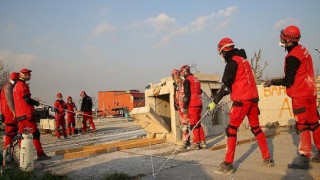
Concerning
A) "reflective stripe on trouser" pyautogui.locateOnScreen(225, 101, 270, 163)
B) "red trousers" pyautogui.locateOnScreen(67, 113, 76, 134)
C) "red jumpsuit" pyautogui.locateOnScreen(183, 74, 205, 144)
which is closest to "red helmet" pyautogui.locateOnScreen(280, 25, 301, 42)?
"reflective stripe on trouser" pyautogui.locateOnScreen(225, 101, 270, 163)

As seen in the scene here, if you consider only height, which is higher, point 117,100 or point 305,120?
point 117,100

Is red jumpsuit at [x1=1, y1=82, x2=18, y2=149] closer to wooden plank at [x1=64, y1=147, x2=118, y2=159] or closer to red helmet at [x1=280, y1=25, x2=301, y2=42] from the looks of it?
wooden plank at [x1=64, y1=147, x2=118, y2=159]

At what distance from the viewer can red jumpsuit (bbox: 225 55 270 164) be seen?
522cm

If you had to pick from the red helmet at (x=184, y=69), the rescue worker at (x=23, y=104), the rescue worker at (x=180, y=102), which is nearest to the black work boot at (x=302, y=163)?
the rescue worker at (x=180, y=102)

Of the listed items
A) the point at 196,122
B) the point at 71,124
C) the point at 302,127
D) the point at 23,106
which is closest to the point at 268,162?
the point at 302,127

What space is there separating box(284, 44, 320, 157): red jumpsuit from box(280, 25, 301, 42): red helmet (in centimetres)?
18

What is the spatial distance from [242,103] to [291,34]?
4.66ft

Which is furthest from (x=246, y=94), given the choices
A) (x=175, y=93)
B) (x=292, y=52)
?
(x=175, y=93)

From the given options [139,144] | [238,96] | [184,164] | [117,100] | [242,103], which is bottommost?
[184,164]

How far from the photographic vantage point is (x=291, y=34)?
527 cm

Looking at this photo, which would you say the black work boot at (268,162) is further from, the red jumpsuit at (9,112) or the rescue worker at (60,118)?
the rescue worker at (60,118)

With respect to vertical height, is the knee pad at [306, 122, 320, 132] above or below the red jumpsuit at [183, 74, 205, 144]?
below

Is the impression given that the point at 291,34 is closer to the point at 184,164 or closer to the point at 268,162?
the point at 268,162

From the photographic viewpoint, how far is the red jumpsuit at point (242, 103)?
5.22 meters
